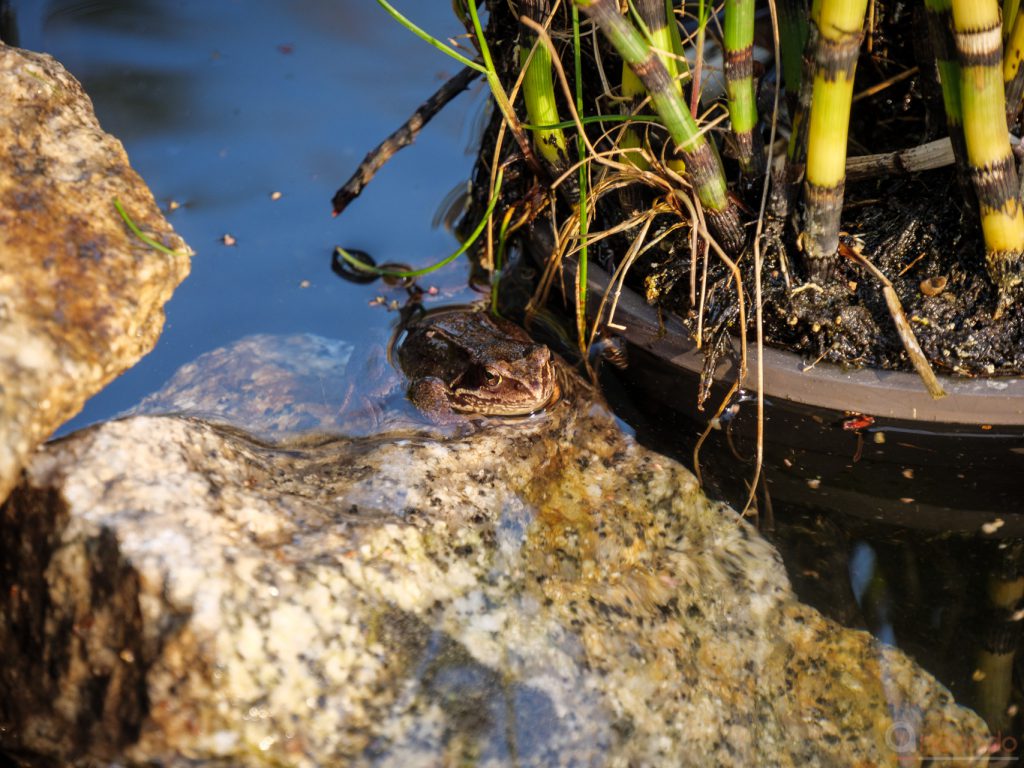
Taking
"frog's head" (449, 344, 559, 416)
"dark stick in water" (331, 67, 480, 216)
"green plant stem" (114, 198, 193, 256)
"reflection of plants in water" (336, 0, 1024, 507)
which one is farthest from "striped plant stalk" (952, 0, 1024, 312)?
"green plant stem" (114, 198, 193, 256)

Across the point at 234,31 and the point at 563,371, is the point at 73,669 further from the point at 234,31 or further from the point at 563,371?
the point at 234,31

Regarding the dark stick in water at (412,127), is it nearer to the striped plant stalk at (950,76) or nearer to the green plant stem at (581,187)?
the green plant stem at (581,187)

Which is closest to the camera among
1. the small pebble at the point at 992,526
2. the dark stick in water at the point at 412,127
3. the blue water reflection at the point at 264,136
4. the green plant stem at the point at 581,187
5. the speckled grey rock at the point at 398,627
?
the speckled grey rock at the point at 398,627

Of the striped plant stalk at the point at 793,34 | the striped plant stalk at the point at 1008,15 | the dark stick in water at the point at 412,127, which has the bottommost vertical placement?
the dark stick in water at the point at 412,127

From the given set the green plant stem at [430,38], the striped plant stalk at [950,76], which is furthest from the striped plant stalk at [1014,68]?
the green plant stem at [430,38]

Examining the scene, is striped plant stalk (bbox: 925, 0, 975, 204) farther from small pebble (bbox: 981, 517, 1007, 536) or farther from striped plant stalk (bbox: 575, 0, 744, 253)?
small pebble (bbox: 981, 517, 1007, 536)

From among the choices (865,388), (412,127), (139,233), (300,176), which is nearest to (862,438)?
(865,388)

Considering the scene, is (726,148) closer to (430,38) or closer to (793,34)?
(793,34)
